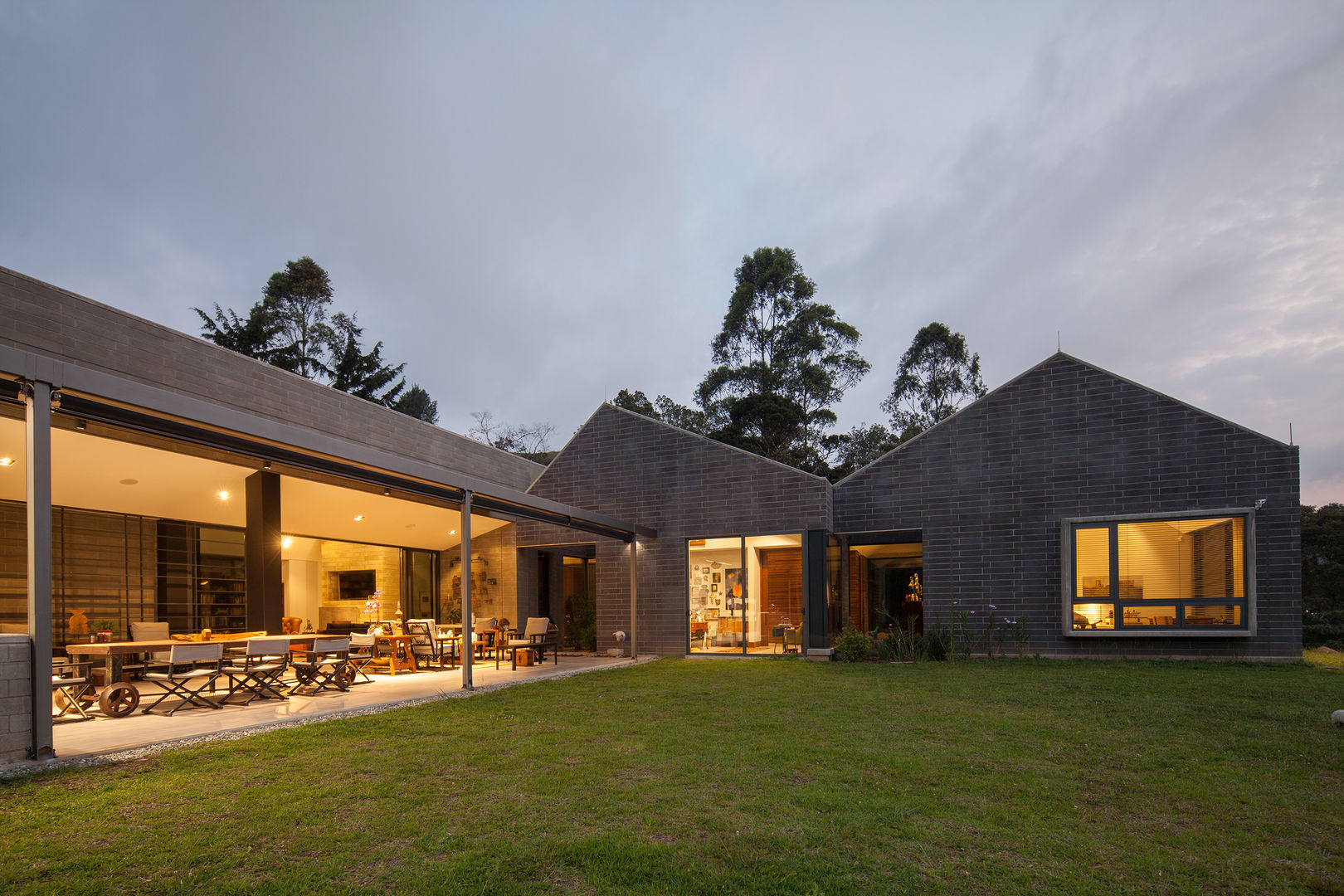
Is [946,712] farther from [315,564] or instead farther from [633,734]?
[315,564]

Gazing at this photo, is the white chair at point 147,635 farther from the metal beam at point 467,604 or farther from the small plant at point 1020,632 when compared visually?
the small plant at point 1020,632

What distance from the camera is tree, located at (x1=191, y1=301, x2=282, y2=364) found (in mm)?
30203

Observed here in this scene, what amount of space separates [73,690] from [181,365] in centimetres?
382

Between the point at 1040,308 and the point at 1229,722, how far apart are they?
28.0m

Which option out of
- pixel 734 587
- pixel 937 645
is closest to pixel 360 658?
pixel 734 587

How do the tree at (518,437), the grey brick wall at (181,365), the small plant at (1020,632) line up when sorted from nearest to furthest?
the grey brick wall at (181,365) → the small plant at (1020,632) → the tree at (518,437)

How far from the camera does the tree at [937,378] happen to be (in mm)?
32531

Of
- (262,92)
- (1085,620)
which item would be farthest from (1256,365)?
(262,92)

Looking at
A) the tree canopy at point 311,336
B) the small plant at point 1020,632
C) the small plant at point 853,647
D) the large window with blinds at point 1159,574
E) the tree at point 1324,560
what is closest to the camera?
the large window with blinds at point 1159,574

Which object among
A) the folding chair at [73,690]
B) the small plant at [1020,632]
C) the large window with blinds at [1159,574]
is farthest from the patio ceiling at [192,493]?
the large window with blinds at [1159,574]

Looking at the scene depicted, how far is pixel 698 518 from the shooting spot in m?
14.0

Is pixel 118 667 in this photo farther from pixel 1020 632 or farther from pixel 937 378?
pixel 937 378

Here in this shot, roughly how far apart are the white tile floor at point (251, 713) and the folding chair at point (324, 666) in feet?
0.65

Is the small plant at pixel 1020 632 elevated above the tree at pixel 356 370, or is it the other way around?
the tree at pixel 356 370
